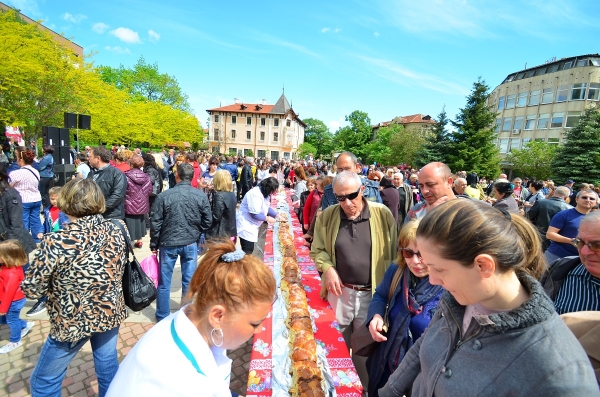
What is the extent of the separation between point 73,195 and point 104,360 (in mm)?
1348

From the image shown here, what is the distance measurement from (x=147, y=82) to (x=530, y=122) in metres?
50.2

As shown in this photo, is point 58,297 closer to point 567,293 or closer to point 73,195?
point 73,195

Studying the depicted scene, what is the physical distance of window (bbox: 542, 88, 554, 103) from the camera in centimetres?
3120

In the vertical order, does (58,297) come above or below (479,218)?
below

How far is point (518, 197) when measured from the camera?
11.3 meters

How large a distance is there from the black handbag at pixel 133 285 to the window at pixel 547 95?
42.1 m

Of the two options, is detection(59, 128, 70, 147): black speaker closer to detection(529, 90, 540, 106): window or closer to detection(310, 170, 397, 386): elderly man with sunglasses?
detection(310, 170, 397, 386): elderly man with sunglasses

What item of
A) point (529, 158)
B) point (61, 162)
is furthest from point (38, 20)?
point (529, 158)

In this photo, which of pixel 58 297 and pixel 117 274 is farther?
pixel 117 274

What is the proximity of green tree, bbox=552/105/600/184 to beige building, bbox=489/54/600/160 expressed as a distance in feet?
29.9

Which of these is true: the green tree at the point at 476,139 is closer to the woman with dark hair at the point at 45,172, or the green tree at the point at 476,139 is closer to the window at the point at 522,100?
the window at the point at 522,100

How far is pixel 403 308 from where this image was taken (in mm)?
2020

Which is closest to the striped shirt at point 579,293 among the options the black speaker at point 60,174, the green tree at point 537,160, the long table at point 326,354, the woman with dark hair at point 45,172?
the long table at point 326,354

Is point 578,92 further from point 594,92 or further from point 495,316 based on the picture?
point 495,316
